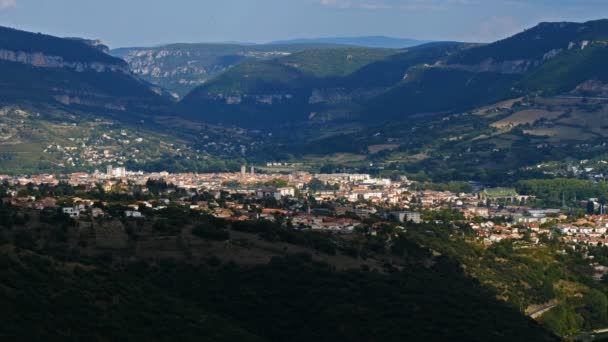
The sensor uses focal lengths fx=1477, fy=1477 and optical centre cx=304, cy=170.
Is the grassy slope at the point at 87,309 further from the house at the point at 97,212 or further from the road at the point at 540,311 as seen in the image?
the road at the point at 540,311

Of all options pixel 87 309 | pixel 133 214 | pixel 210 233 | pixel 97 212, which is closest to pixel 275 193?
pixel 133 214

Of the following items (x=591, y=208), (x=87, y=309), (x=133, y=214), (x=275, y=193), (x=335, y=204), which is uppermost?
(x=87, y=309)

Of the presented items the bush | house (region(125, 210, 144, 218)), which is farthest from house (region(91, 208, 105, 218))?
the bush

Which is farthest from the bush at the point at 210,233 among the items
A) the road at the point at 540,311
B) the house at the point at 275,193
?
the house at the point at 275,193

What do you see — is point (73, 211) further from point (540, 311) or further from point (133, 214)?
point (540, 311)

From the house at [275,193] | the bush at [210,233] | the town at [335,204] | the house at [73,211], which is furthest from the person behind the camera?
the house at [275,193]

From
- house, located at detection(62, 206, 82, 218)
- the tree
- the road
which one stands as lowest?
the tree

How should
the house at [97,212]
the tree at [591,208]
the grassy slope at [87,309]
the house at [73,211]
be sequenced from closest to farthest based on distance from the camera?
the grassy slope at [87,309] < the house at [73,211] < the house at [97,212] < the tree at [591,208]

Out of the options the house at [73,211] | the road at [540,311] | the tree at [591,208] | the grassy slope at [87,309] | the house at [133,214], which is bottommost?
the tree at [591,208]

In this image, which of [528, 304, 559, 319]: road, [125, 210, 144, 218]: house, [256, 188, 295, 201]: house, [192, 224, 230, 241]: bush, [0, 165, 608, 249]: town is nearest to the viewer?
[192, 224, 230, 241]: bush

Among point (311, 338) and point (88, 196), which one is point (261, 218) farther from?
point (311, 338)

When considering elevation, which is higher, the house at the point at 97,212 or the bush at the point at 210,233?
the bush at the point at 210,233

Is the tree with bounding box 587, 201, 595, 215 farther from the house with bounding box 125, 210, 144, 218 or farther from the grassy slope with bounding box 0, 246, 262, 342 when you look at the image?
the grassy slope with bounding box 0, 246, 262, 342
